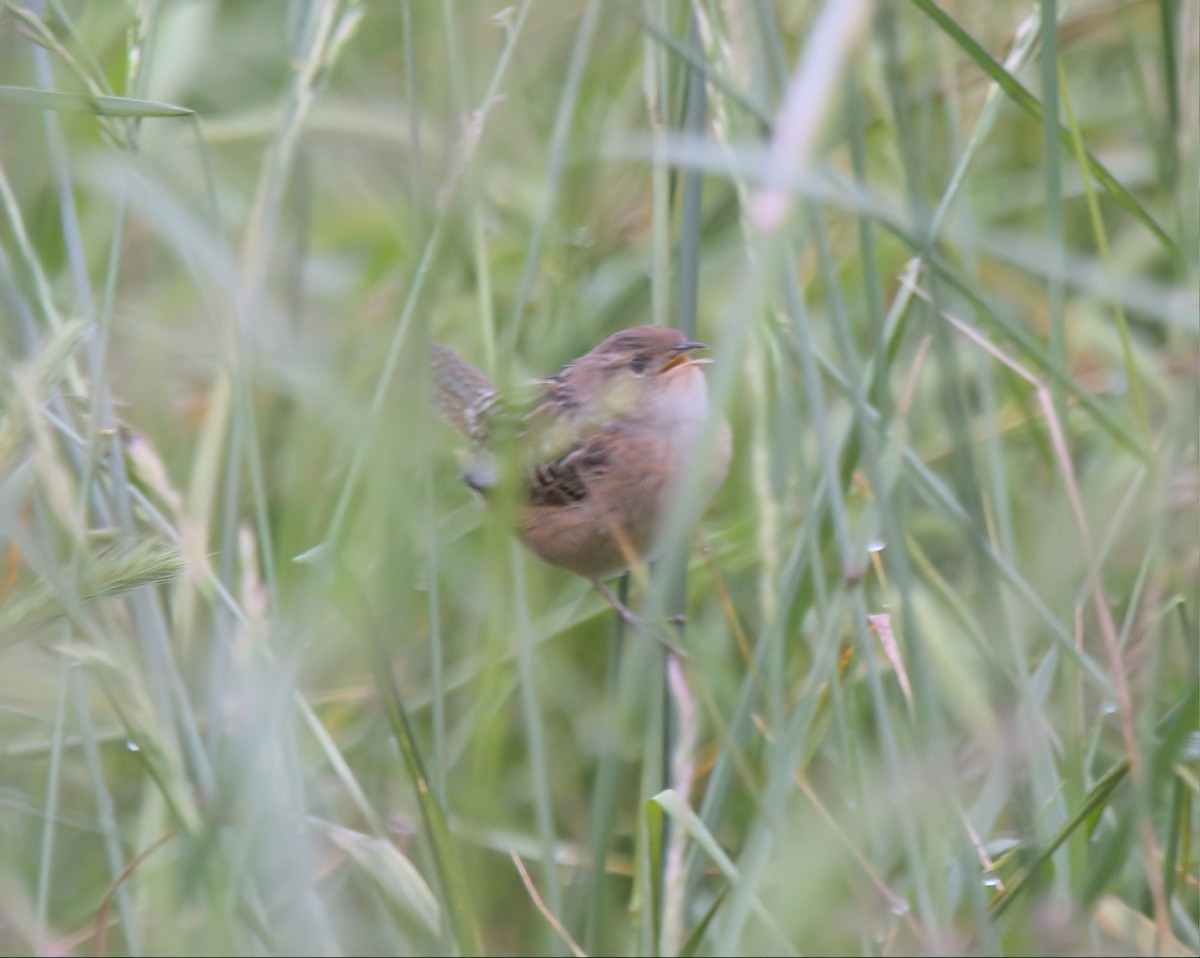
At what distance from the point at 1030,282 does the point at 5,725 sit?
3317 mm

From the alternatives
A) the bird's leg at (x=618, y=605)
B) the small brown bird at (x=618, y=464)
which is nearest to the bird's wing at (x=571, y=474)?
the small brown bird at (x=618, y=464)

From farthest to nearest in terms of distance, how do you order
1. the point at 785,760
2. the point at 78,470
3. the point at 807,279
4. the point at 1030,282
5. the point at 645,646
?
the point at 1030,282 < the point at 807,279 < the point at 78,470 < the point at 785,760 < the point at 645,646

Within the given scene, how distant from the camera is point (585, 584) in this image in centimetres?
344

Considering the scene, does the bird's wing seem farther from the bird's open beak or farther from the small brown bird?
the bird's open beak

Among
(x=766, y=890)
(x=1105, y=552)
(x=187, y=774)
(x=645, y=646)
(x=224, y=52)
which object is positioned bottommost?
(x=766, y=890)

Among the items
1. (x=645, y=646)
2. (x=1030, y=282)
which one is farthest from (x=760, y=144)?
(x=1030, y=282)

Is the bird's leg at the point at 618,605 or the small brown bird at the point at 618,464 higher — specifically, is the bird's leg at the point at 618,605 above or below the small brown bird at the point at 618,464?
below

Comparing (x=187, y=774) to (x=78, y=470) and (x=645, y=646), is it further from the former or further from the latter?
(x=645, y=646)

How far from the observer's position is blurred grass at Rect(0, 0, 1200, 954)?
5.41 ft

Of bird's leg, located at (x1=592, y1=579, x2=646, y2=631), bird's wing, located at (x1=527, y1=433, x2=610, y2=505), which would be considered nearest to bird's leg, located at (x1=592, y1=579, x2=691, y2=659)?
bird's leg, located at (x1=592, y1=579, x2=646, y2=631)

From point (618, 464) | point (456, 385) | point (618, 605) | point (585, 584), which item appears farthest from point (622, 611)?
point (456, 385)

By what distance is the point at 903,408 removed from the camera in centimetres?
218

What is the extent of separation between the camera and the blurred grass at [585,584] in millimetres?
1649

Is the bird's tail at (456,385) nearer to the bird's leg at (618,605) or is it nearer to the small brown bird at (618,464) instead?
the small brown bird at (618,464)
